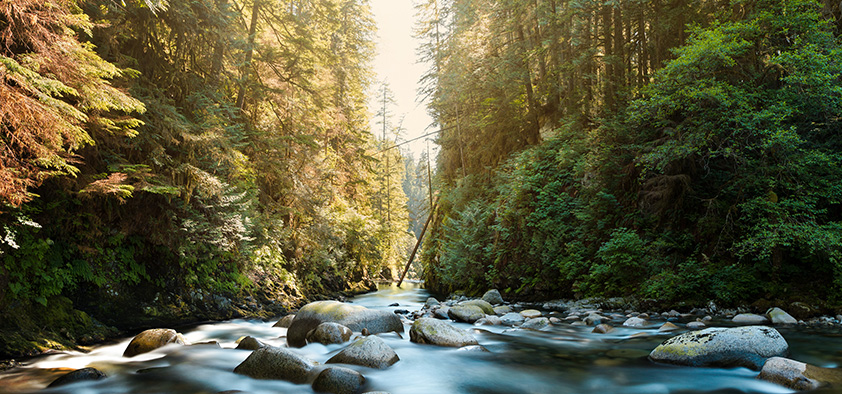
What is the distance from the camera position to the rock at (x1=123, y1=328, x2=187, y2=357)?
5.87m

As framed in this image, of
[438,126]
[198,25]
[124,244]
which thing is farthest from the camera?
[438,126]

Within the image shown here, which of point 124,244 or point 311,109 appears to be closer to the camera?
point 124,244

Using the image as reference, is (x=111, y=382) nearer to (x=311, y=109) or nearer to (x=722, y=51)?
(x=311, y=109)

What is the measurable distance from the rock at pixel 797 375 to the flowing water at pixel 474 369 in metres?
0.11

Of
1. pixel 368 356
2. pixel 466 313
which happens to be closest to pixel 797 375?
pixel 368 356

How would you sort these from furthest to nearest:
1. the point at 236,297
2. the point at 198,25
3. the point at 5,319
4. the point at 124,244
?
the point at 236,297
the point at 198,25
the point at 124,244
the point at 5,319

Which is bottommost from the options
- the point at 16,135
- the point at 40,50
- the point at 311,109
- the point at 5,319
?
the point at 5,319

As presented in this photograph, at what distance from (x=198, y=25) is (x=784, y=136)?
11.8 m

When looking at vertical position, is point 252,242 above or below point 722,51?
below

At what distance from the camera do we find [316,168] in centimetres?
1340

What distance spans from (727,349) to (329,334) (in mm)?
5731

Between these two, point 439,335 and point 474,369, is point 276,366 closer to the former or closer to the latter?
point 474,369

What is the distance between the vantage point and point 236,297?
9.84 meters

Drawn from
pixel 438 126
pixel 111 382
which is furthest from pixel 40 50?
pixel 438 126
